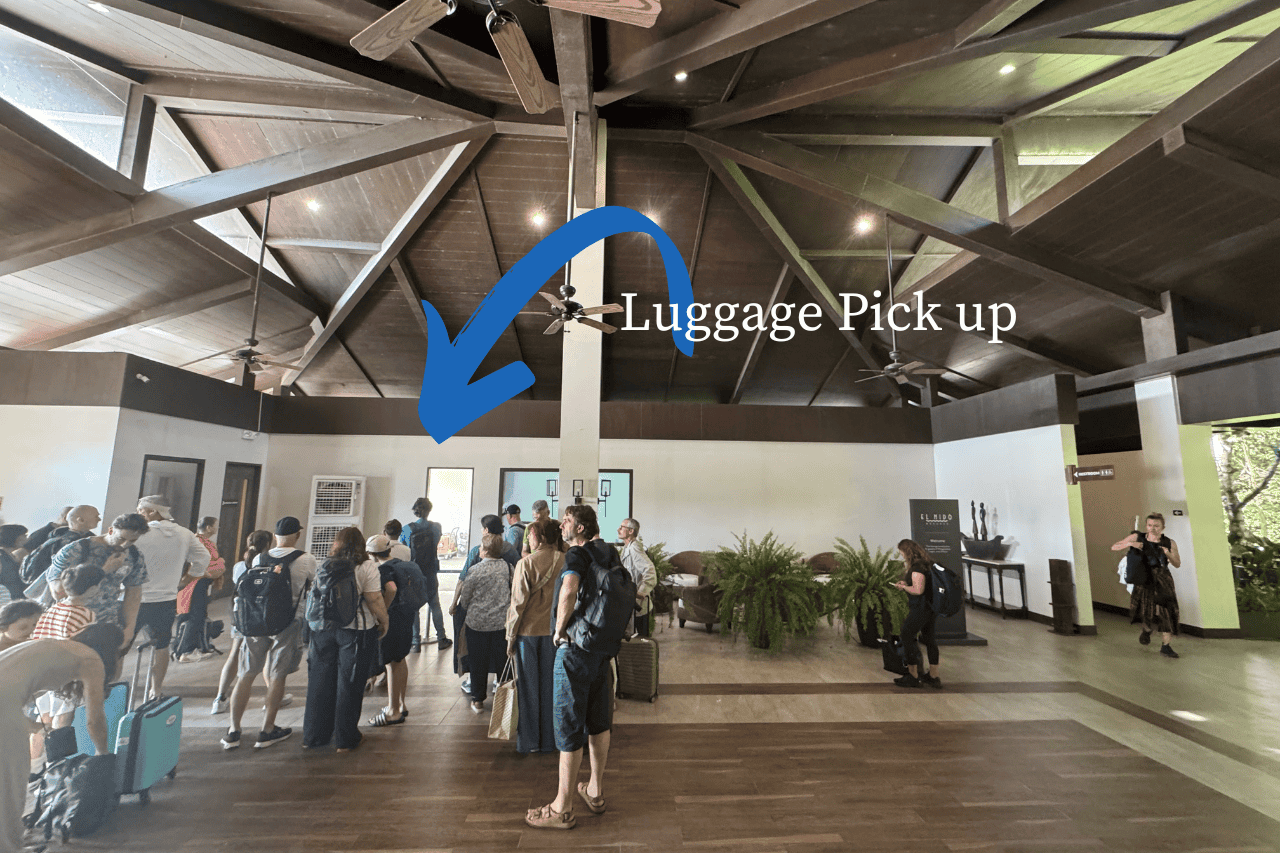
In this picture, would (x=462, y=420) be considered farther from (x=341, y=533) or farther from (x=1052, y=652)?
(x=1052, y=652)

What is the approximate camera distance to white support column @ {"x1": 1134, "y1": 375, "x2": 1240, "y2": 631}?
22.1 feet

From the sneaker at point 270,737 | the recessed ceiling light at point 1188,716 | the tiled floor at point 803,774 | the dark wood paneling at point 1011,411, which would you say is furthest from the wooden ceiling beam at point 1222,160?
the sneaker at point 270,737

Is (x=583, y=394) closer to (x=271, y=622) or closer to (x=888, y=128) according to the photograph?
(x=271, y=622)

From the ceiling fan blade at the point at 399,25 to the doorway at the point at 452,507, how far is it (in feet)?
25.1

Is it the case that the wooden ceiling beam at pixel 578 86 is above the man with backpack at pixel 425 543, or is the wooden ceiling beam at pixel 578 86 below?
above

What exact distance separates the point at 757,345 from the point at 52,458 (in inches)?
383

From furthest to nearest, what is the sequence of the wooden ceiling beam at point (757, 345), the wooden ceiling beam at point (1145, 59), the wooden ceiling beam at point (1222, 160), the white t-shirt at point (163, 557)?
1. the wooden ceiling beam at point (757, 345)
2. the wooden ceiling beam at point (1222, 160)
3. the wooden ceiling beam at point (1145, 59)
4. the white t-shirt at point (163, 557)

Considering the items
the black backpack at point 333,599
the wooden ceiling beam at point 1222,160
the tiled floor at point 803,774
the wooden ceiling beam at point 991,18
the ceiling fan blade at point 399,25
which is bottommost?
the tiled floor at point 803,774

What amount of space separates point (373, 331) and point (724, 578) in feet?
24.5

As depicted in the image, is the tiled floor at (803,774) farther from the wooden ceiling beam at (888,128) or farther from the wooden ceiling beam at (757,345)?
the wooden ceiling beam at (888,128)

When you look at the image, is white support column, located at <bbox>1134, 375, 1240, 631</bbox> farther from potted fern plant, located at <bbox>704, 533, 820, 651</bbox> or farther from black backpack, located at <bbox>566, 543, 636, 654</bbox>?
black backpack, located at <bbox>566, 543, 636, 654</bbox>

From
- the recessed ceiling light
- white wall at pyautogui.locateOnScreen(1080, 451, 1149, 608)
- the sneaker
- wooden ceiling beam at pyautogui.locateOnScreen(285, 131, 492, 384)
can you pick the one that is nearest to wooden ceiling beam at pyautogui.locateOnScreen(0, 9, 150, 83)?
wooden ceiling beam at pyautogui.locateOnScreen(285, 131, 492, 384)

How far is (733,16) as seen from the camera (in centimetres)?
468

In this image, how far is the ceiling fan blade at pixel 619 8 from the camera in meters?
2.48
